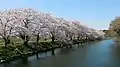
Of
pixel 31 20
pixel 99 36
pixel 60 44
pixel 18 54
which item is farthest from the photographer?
pixel 99 36

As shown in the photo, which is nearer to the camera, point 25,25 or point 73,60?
point 73,60

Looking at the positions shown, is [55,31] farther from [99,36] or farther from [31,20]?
[99,36]

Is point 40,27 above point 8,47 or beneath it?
above

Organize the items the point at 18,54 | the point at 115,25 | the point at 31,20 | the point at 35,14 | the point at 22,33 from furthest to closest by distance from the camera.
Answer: the point at 115,25
the point at 35,14
the point at 31,20
the point at 22,33
the point at 18,54

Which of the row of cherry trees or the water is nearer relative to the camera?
the water

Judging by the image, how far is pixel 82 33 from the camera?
56719 mm

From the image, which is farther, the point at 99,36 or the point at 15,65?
the point at 99,36

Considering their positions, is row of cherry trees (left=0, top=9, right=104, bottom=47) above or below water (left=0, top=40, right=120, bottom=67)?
above

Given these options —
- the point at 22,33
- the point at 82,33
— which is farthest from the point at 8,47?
the point at 82,33

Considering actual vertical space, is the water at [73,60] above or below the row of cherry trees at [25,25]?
below

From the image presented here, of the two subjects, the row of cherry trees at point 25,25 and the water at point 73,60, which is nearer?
the water at point 73,60

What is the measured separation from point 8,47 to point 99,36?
60482 millimetres

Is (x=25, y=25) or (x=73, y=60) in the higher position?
(x=25, y=25)

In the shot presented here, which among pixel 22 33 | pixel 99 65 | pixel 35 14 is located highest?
pixel 35 14
